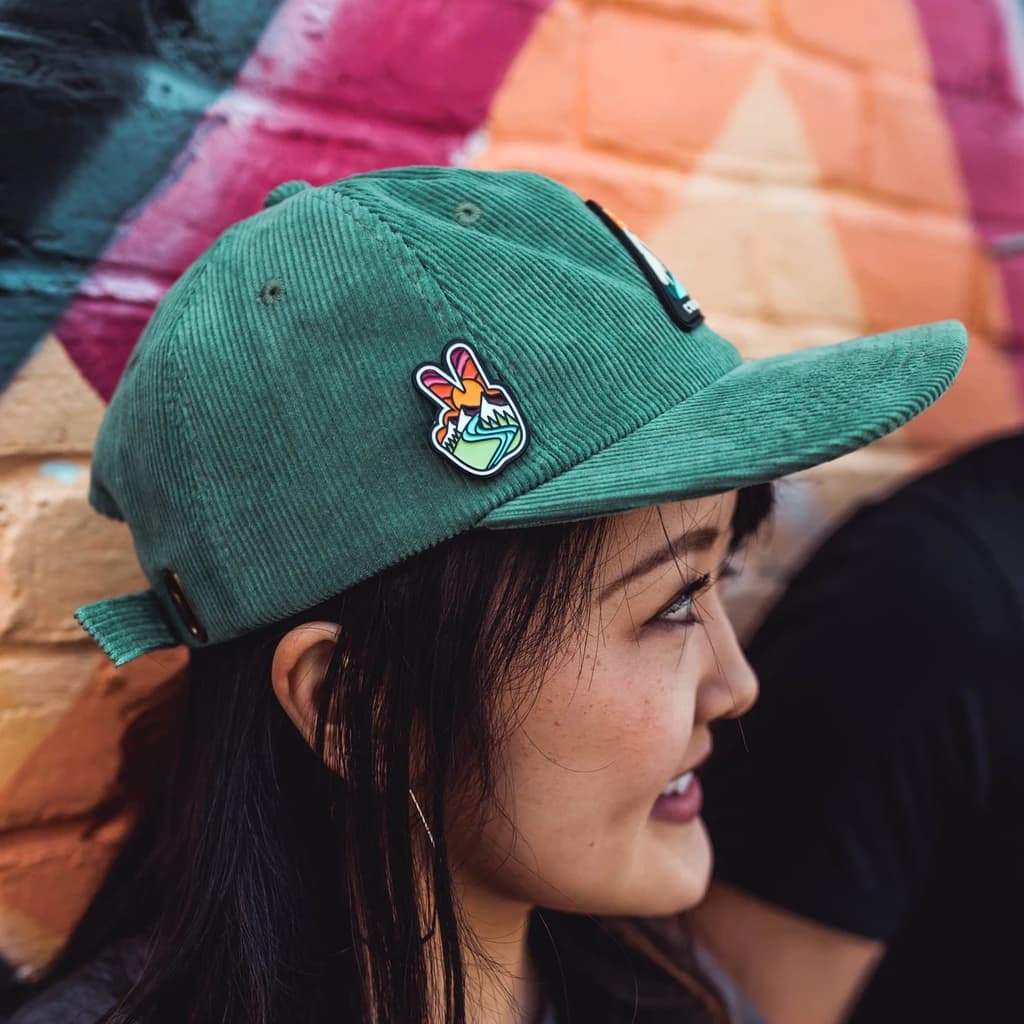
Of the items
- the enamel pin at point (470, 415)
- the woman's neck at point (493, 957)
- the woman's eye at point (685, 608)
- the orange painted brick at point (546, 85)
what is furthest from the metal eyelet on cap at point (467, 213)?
the woman's neck at point (493, 957)

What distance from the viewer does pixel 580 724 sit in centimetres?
85

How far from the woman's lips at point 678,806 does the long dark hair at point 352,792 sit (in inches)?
8.6

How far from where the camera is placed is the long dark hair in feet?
2.64

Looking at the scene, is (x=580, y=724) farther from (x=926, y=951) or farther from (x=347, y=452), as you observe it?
(x=926, y=951)

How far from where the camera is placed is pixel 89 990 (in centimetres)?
93

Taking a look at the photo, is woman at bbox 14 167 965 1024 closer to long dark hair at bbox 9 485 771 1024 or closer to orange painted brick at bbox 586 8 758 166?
long dark hair at bbox 9 485 771 1024

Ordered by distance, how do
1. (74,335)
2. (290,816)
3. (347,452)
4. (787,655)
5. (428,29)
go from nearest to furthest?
(347,452) → (290,816) → (74,335) → (428,29) → (787,655)

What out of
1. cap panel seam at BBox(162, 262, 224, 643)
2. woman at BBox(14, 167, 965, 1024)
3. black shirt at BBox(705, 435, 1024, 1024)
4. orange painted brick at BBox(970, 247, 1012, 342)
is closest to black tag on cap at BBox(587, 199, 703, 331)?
woman at BBox(14, 167, 965, 1024)

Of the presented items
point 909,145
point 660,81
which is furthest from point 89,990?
point 909,145

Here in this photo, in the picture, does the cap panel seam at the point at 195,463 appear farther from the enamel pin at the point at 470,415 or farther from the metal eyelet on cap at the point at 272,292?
the enamel pin at the point at 470,415

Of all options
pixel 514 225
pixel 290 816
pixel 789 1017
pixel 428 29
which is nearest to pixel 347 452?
pixel 514 225

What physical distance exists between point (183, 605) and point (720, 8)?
111cm

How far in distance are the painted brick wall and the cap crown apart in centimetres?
26

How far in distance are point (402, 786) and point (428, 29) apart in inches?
34.7
